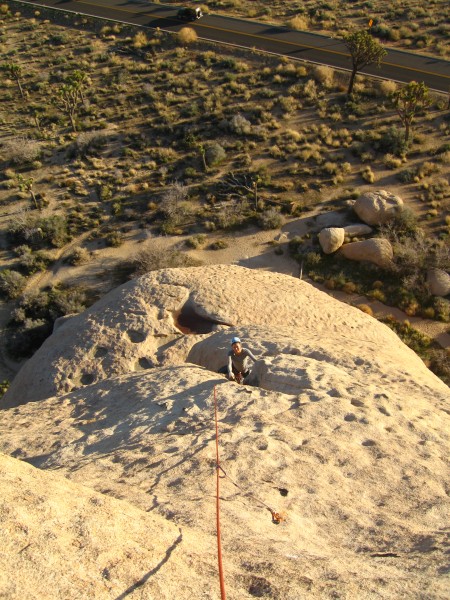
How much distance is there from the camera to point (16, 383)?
45.4 feet

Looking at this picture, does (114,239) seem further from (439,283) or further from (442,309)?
(442,309)

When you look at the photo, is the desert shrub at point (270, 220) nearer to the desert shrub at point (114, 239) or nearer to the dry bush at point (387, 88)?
the desert shrub at point (114, 239)

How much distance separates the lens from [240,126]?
29328 mm

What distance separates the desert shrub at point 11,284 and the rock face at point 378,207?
55.0 feet

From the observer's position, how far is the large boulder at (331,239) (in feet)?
72.5

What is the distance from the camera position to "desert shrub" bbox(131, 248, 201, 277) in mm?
21734

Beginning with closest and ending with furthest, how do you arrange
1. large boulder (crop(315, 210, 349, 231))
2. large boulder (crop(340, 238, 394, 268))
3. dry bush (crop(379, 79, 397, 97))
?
large boulder (crop(340, 238, 394, 268))
large boulder (crop(315, 210, 349, 231))
dry bush (crop(379, 79, 397, 97))

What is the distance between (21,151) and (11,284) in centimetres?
1080

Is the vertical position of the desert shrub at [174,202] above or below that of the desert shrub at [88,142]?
below

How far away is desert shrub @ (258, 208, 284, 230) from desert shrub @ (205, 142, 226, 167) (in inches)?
211

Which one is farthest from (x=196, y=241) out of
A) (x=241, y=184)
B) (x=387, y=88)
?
(x=387, y=88)

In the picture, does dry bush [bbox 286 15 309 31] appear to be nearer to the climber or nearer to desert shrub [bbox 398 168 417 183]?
desert shrub [bbox 398 168 417 183]

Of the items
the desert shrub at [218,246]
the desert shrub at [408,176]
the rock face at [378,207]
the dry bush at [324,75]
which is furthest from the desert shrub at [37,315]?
the dry bush at [324,75]

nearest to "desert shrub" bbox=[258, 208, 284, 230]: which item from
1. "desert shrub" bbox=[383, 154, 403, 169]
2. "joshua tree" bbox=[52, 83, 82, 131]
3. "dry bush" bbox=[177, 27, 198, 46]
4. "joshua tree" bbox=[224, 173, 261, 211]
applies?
"joshua tree" bbox=[224, 173, 261, 211]
